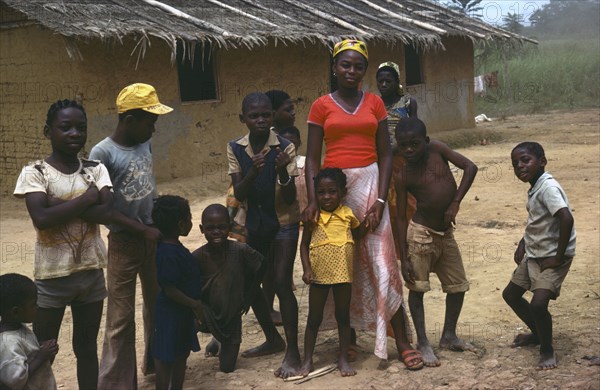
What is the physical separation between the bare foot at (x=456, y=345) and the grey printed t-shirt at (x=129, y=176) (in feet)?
6.04

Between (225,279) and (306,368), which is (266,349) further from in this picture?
(225,279)

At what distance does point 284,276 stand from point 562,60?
25.0m

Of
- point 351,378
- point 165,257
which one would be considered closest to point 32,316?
point 165,257

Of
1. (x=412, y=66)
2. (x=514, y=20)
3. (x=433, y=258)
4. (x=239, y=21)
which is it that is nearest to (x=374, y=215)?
(x=433, y=258)

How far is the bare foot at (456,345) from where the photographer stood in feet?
13.7

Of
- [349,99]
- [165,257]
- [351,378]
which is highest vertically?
[349,99]

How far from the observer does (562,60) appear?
26.5 meters

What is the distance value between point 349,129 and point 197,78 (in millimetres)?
8183

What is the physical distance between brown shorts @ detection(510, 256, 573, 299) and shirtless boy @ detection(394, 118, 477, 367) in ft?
1.05

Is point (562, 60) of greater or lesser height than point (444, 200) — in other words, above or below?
above

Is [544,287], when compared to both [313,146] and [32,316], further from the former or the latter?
[32,316]

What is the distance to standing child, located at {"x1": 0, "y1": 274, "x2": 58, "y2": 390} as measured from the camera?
111 inches

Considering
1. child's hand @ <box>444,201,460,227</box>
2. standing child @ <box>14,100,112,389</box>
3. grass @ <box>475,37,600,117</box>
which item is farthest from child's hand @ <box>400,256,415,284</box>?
grass @ <box>475,37,600,117</box>

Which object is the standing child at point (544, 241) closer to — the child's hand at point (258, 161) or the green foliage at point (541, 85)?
the child's hand at point (258, 161)
